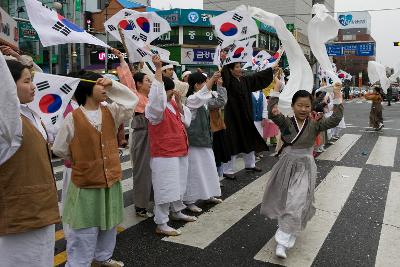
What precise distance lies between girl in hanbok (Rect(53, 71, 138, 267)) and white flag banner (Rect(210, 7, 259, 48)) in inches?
102

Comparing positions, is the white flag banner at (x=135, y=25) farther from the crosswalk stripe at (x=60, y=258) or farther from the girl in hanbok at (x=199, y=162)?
the crosswalk stripe at (x=60, y=258)

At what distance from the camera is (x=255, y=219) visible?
15.7ft

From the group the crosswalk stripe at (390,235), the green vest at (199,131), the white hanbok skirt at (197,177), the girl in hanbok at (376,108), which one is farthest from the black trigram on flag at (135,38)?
the girl in hanbok at (376,108)

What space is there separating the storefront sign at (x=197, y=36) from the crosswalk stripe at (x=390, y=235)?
87.1 ft

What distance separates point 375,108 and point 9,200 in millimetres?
13200

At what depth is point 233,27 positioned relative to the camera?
18.2 ft

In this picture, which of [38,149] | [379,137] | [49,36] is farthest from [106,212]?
[379,137]

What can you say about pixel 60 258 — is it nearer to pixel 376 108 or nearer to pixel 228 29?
pixel 228 29

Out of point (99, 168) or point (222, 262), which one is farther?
point (222, 262)

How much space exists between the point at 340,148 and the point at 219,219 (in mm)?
6169

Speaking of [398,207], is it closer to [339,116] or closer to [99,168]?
[339,116]

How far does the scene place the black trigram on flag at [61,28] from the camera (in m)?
3.30

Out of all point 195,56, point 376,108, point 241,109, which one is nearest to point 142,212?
point 241,109

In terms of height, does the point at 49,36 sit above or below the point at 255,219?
above
